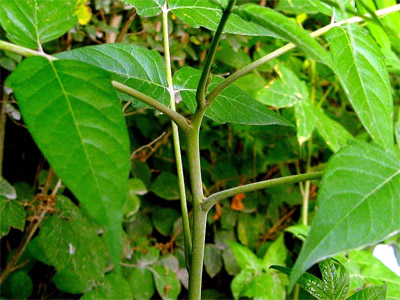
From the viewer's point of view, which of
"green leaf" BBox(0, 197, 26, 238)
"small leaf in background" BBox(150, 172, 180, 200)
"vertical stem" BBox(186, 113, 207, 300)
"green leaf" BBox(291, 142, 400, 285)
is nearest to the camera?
"green leaf" BBox(291, 142, 400, 285)

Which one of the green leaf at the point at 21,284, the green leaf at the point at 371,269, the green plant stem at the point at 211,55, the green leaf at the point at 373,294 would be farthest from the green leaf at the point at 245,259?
the green plant stem at the point at 211,55

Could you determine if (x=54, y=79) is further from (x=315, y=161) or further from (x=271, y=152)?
(x=315, y=161)

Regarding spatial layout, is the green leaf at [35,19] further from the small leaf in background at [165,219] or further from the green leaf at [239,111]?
the small leaf in background at [165,219]

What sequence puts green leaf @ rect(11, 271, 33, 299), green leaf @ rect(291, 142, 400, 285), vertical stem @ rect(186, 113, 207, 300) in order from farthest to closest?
green leaf @ rect(11, 271, 33, 299)
vertical stem @ rect(186, 113, 207, 300)
green leaf @ rect(291, 142, 400, 285)

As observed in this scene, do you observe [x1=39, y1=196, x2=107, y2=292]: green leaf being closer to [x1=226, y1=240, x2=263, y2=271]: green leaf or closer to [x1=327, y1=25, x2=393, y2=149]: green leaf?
[x1=226, y1=240, x2=263, y2=271]: green leaf

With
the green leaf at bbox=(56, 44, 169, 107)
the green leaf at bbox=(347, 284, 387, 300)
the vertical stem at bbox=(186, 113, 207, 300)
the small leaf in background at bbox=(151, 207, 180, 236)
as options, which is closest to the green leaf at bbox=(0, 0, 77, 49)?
the green leaf at bbox=(56, 44, 169, 107)

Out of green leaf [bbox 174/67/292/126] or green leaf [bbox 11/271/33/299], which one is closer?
green leaf [bbox 174/67/292/126]
